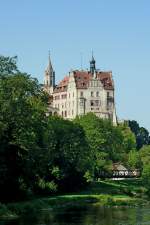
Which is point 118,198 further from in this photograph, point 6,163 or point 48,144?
point 6,163

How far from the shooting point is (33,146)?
289ft

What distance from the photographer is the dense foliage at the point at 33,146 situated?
82562 mm

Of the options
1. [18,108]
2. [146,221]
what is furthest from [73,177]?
[146,221]

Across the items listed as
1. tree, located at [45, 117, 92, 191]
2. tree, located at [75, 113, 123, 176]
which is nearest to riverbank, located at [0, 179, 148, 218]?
tree, located at [45, 117, 92, 191]

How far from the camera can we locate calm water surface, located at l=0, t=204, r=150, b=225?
68.3 metres

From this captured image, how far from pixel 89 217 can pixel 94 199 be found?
23.9m

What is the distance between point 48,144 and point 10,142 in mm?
20216

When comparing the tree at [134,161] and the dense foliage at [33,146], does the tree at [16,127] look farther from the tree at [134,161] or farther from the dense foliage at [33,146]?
the tree at [134,161]

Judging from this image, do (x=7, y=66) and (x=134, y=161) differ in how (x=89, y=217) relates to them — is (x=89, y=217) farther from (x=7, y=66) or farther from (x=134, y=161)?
(x=134, y=161)

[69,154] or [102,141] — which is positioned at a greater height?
[102,141]

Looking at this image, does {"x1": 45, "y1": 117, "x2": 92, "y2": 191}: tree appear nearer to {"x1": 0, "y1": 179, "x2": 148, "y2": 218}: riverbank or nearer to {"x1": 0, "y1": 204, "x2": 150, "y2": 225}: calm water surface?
{"x1": 0, "y1": 179, "x2": 148, "y2": 218}: riverbank

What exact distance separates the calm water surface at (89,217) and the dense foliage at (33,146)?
719cm

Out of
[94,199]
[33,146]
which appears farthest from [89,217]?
[94,199]

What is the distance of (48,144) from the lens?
10200 centimetres
